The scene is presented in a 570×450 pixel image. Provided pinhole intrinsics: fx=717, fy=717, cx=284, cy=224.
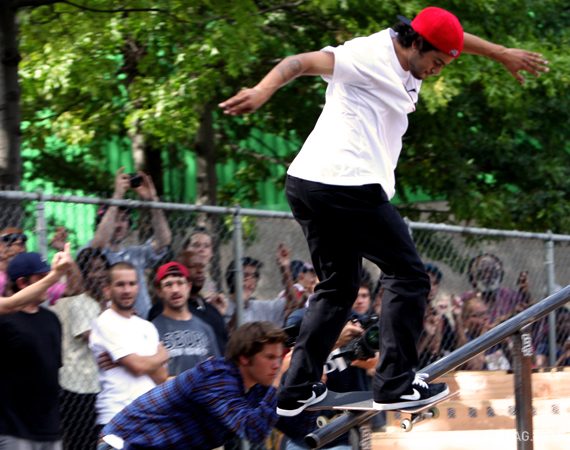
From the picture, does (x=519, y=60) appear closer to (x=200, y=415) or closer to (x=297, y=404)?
(x=297, y=404)

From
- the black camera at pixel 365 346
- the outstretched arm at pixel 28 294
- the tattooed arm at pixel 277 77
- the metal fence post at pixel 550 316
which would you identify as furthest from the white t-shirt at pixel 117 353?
the metal fence post at pixel 550 316

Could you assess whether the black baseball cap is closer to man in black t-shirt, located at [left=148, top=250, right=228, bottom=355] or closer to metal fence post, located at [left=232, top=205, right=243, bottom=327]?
man in black t-shirt, located at [left=148, top=250, right=228, bottom=355]

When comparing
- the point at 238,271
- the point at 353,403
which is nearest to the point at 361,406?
the point at 353,403

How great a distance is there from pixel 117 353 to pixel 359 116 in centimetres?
229

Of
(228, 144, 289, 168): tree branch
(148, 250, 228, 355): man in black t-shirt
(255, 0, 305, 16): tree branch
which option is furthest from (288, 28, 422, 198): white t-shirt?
(228, 144, 289, 168): tree branch

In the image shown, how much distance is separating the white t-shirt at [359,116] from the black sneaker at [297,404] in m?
0.93

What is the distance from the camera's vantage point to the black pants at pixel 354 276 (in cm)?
286

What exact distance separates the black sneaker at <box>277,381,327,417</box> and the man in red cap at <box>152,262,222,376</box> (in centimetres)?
171

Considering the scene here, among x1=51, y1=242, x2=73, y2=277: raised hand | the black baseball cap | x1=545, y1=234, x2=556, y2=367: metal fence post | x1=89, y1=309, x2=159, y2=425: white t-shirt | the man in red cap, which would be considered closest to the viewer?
x1=51, y1=242, x2=73, y2=277: raised hand

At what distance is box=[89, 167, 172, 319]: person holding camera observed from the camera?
15.6 ft

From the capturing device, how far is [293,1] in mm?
9516

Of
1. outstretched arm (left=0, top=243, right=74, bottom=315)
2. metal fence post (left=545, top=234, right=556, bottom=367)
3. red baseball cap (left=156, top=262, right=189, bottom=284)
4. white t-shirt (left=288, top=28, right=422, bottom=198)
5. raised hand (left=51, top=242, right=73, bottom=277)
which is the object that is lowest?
metal fence post (left=545, top=234, right=556, bottom=367)

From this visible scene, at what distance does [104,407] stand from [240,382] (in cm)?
127

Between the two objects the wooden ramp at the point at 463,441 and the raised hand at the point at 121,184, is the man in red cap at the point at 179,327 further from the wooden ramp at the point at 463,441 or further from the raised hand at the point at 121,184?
the wooden ramp at the point at 463,441
